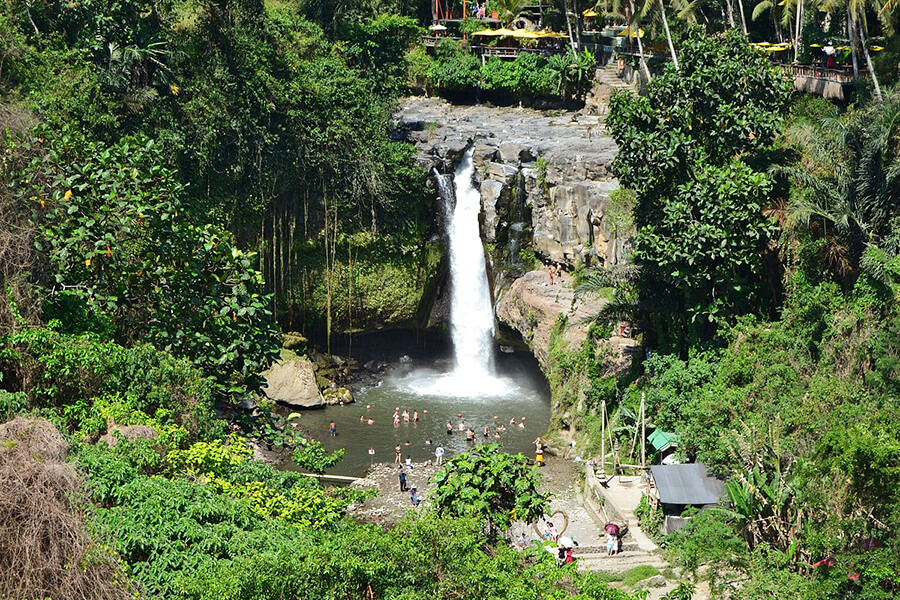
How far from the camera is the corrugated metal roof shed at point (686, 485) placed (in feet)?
84.1

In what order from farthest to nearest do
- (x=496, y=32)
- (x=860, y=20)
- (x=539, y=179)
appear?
(x=496, y=32)
(x=539, y=179)
(x=860, y=20)

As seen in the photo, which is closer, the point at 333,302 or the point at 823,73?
the point at 823,73

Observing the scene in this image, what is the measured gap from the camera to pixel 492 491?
19.7 m

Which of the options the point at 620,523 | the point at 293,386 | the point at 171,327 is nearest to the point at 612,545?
the point at 620,523

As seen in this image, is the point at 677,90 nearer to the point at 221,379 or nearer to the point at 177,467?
the point at 221,379

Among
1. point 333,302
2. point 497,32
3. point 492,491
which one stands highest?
point 497,32

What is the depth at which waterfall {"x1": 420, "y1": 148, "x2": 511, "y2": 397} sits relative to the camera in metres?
41.2

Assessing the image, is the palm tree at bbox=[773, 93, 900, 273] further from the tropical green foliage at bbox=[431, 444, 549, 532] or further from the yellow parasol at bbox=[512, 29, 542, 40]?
the yellow parasol at bbox=[512, 29, 542, 40]

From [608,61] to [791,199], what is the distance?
23.7 meters

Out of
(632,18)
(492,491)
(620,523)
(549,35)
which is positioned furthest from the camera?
(549,35)

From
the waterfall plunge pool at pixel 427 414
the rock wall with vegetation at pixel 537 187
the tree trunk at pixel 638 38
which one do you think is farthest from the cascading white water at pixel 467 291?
the tree trunk at pixel 638 38

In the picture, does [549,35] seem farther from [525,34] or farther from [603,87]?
[603,87]

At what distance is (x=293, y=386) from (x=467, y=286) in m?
8.56

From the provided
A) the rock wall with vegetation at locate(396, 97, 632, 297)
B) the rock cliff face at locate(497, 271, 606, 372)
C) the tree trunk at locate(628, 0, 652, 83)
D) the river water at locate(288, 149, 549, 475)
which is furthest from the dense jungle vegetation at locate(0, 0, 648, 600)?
the tree trunk at locate(628, 0, 652, 83)
